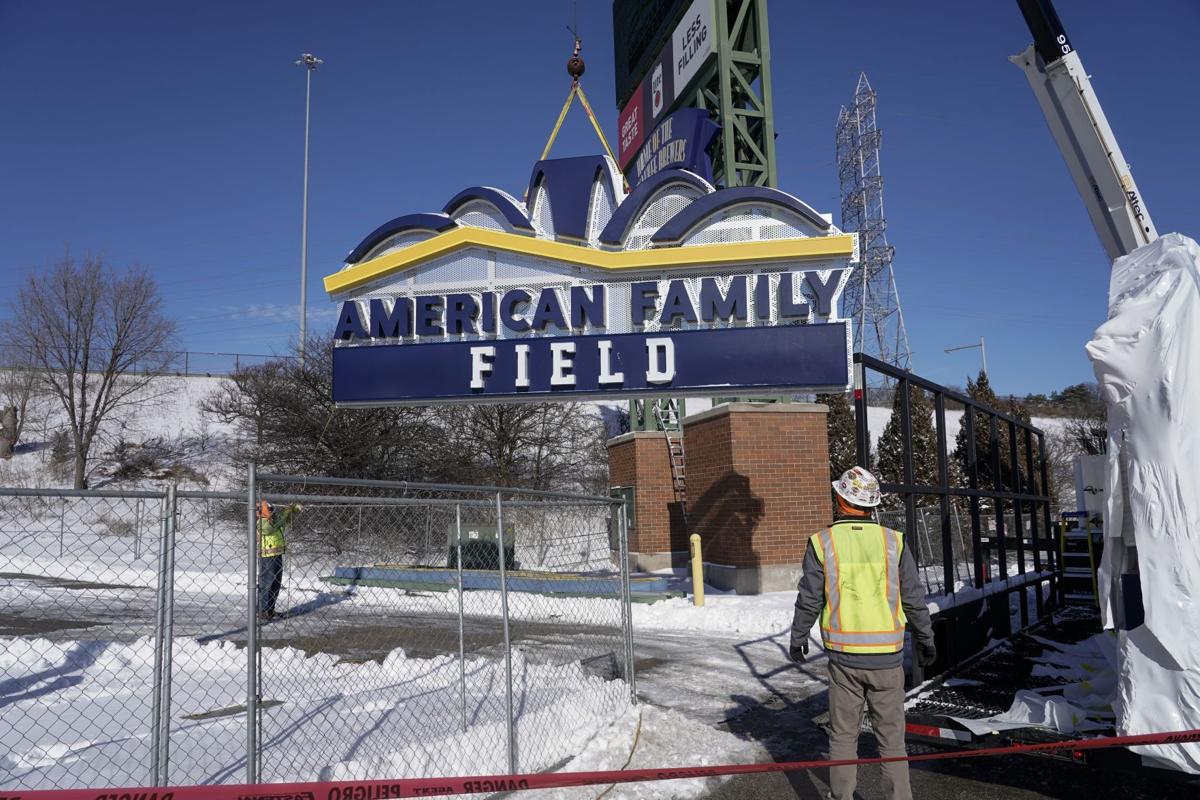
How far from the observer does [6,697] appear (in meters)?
8.02

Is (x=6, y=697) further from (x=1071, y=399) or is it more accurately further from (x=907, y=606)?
(x=1071, y=399)

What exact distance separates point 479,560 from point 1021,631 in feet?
35.8

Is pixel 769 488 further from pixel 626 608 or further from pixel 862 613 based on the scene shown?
pixel 862 613

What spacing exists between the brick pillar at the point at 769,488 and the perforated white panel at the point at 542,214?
17.8 feet

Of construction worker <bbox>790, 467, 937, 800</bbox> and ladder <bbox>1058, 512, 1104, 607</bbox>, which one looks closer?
construction worker <bbox>790, 467, 937, 800</bbox>

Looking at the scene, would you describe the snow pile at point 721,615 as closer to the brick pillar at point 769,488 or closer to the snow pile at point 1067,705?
the brick pillar at point 769,488

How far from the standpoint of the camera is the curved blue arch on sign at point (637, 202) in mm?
11203

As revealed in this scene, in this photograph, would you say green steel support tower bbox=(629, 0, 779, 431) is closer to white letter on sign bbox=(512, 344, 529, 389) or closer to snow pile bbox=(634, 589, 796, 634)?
snow pile bbox=(634, 589, 796, 634)

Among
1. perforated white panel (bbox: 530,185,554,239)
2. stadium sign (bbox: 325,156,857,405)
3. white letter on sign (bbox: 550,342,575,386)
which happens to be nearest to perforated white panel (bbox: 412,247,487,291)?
stadium sign (bbox: 325,156,857,405)

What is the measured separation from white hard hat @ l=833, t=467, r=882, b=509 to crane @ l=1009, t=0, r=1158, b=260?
16.1 ft

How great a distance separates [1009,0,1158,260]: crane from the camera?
8.12 metres

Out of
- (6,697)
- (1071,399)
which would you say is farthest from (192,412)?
(1071,399)

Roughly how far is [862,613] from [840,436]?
1152 inches

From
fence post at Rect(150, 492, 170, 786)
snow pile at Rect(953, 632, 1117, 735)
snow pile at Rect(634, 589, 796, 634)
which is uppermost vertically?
fence post at Rect(150, 492, 170, 786)
